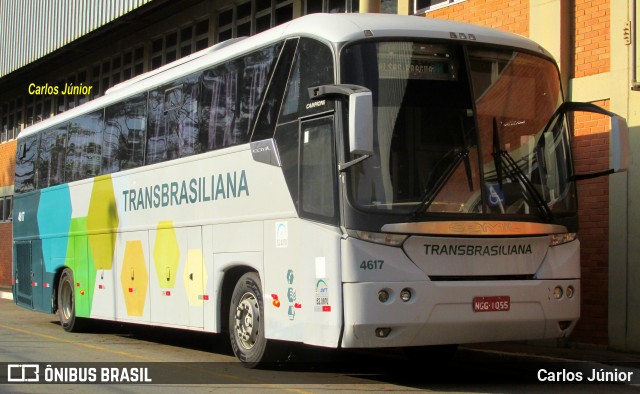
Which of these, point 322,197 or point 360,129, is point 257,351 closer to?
point 322,197

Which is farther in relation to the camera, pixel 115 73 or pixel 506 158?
pixel 115 73

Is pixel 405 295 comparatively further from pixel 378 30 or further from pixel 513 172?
pixel 378 30

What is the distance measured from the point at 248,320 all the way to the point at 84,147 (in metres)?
6.43

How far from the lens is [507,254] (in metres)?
9.51

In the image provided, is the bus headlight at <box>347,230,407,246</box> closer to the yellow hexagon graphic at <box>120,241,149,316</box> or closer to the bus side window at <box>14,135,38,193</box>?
the yellow hexagon graphic at <box>120,241,149,316</box>

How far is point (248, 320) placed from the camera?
10906mm

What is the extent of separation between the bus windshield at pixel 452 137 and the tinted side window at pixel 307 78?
1.00ft

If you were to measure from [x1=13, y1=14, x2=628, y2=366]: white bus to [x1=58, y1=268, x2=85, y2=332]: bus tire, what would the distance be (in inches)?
203

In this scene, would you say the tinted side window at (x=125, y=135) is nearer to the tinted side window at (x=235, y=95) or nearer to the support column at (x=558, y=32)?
the tinted side window at (x=235, y=95)

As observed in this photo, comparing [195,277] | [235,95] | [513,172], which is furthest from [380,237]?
[195,277]

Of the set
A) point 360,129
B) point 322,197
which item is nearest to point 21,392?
point 322,197

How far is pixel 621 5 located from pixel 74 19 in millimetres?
18269

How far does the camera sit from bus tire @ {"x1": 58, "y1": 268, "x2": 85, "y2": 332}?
1672cm

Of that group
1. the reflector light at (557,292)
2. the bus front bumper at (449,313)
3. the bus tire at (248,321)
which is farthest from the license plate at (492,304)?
the bus tire at (248,321)
